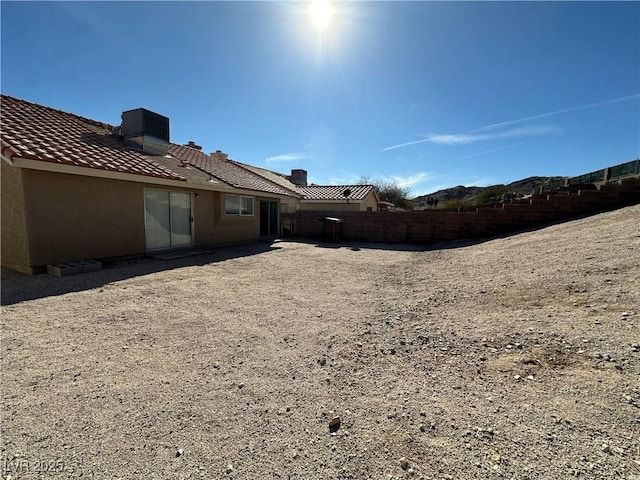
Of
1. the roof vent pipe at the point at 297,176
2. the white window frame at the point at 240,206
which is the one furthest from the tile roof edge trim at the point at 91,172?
the roof vent pipe at the point at 297,176

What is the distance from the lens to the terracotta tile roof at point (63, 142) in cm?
652

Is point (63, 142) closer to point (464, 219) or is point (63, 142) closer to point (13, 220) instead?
point (13, 220)

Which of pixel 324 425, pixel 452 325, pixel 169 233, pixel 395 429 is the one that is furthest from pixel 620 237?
pixel 169 233

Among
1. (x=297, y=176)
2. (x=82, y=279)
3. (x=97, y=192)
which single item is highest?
(x=297, y=176)

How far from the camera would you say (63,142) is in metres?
7.79

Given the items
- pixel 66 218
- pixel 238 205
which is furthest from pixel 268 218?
pixel 66 218

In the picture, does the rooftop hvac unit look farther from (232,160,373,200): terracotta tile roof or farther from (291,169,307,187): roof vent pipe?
(291,169,307,187): roof vent pipe

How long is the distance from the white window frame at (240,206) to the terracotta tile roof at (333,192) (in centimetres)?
786

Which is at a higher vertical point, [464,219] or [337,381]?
[464,219]

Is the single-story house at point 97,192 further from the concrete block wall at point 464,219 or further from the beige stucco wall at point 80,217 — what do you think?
the concrete block wall at point 464,219

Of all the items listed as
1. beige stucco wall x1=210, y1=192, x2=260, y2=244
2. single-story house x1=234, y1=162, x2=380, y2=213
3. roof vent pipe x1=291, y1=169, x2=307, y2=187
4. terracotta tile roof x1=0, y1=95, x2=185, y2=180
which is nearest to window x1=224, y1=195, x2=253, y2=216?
beige stucco wall x1=210, y1=192, x2=260, y2=244

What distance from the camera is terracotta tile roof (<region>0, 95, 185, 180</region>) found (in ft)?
21.4

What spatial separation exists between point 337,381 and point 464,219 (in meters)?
11.2

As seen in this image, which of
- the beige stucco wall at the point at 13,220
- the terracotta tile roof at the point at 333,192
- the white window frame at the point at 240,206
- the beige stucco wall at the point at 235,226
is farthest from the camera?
the terracotta tile roof at the point at 333,192
